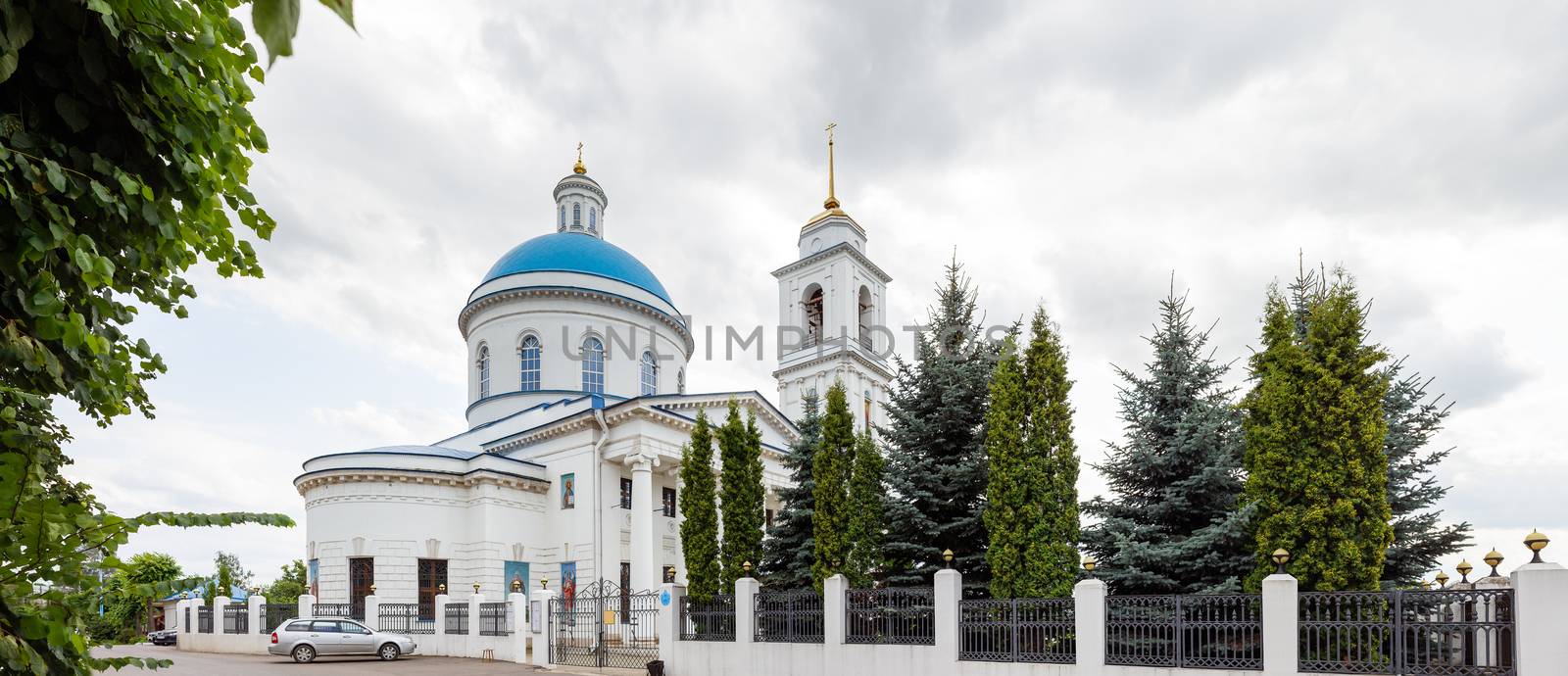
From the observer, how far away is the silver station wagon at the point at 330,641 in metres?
19.8

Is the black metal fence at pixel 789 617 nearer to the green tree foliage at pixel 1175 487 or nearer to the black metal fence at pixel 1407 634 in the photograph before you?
the green tree foliage at pixel 1175 487

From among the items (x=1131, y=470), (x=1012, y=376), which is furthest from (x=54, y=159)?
(x=1131, y=470)

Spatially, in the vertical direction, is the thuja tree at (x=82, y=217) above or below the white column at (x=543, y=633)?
above

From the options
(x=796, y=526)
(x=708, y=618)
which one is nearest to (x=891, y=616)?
(x=708, y=618)

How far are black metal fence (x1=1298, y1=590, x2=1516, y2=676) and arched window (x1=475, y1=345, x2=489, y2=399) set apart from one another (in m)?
28.4

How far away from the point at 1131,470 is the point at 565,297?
2267 cm

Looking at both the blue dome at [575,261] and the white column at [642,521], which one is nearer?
the white column at [642,521]

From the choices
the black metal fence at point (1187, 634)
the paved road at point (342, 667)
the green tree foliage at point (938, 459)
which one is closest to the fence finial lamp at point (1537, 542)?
the black metal fence at point (1187, 634)

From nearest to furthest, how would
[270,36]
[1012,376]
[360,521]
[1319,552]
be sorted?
[270,36], [1319,552], [1012,376], [360,521]

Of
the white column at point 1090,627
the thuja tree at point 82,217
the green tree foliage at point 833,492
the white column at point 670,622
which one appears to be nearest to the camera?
the thuja tree at point 82,217

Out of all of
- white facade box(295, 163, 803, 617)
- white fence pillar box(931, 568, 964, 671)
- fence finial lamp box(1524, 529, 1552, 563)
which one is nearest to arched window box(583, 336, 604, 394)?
white facade box(295, 163, 803, 617)

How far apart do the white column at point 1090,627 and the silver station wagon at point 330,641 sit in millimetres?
16896

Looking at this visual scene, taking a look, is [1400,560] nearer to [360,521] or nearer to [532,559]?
[532,559]

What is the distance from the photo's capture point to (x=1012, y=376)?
522 inches
